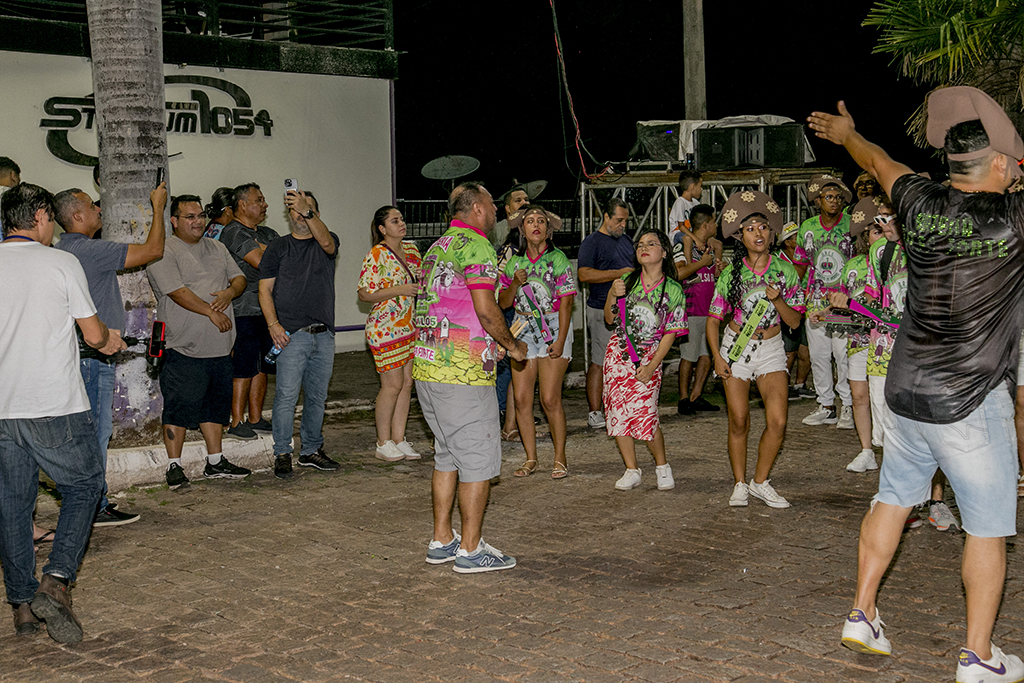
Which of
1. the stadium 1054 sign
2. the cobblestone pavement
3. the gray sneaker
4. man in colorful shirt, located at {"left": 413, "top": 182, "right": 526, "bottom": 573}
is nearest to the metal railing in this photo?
the stadium 1054 sign

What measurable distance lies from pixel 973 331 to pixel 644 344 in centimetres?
354

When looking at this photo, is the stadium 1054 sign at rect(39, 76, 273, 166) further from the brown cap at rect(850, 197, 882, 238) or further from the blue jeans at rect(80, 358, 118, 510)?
the brown cap at rect(850, 197, 882, 238)

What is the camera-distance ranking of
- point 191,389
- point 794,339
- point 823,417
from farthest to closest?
point 794,339 → point 823,417 → point 191,389

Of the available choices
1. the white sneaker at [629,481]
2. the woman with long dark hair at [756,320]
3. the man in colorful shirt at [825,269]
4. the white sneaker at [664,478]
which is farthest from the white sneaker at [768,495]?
the man in colorful shirt at [825,269]

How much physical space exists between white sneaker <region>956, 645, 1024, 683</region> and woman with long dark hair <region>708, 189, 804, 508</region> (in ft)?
9.13

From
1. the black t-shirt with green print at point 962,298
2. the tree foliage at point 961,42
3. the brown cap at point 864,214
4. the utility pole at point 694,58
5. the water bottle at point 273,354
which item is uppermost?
the utility pole at point 694,58

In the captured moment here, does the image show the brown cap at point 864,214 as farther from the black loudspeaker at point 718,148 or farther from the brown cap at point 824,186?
the black loudspeaker at point 718,148

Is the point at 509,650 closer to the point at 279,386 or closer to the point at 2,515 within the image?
the point at 2,515

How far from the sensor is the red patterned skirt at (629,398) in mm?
7660

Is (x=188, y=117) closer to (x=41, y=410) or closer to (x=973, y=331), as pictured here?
(x=41, y=410)

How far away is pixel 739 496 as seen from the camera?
7297 millimetres

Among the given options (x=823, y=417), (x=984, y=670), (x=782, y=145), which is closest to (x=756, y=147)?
(x=782, y=145)

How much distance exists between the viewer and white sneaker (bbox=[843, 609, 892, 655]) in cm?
461

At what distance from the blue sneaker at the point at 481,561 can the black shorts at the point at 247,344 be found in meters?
4.13
